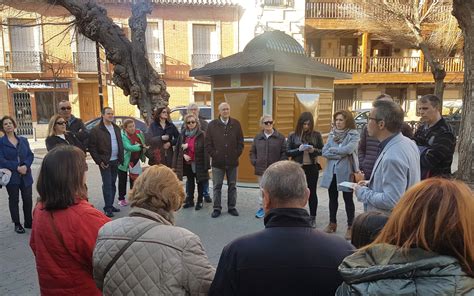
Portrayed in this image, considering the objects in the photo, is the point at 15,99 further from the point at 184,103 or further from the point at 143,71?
the point at 143,71

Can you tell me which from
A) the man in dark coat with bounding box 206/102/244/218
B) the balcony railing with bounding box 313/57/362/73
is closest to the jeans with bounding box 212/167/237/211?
the man in dark coat with bounding box 206/102/244/218

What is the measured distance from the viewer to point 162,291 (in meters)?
1.61

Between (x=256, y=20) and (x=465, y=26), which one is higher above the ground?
(x=256, y=20)

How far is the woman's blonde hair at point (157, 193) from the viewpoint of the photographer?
5.98ft

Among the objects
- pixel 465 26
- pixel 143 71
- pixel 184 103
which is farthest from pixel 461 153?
pixel 184 103

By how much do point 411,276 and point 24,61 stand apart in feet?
80.5

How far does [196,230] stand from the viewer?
519 centimetres

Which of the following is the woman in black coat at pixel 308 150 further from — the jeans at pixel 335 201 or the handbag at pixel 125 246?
the handbag at pixel 125 246

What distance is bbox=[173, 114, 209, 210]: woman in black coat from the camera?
20.0 feet

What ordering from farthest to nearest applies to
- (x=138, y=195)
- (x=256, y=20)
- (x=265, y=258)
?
(x=256, y=20)
(x=138, y=195)
(x=265, y=258)

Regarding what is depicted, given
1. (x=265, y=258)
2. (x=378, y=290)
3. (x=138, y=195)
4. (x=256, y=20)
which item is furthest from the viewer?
(x=256, y=20)

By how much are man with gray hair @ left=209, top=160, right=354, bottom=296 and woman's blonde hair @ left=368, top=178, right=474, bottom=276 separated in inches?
11.5

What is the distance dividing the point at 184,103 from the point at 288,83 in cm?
1545

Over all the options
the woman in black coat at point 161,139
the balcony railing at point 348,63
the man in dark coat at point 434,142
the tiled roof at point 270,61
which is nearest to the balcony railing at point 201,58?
the balcony railing at point 348,63
